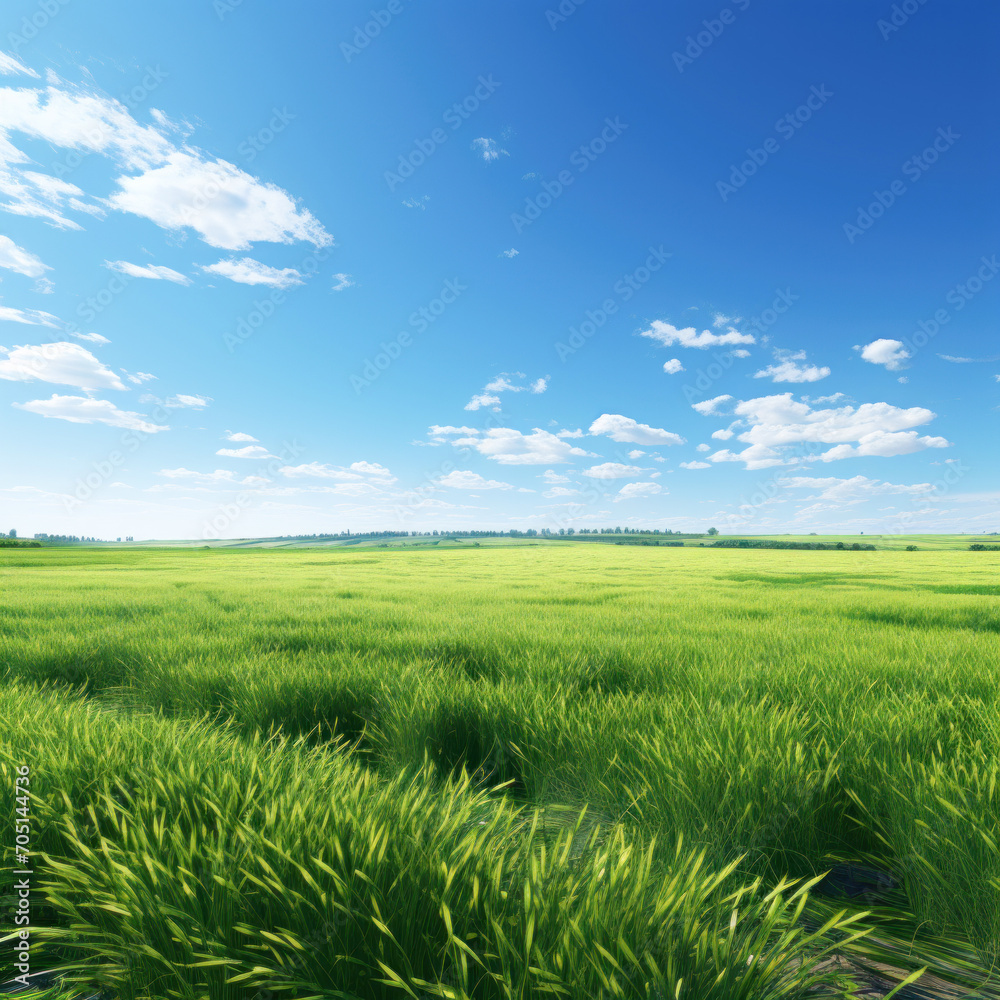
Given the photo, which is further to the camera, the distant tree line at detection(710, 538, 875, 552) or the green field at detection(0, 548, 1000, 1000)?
the distant tree line at detection(710, 538, 875, 552)

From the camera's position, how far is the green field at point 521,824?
1135 mm

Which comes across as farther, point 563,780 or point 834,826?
point 563,780

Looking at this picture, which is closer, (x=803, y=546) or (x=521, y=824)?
(x=521, y=824)

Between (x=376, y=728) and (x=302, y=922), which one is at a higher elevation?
(x=302, y=922)

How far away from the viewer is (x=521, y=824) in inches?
65.7

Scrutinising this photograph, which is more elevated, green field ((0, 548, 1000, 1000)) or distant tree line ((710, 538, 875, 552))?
green field ((0, 548, 1000, 1000))

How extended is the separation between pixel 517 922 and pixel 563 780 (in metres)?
1.35

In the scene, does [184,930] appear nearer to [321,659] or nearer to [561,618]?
[321,659]

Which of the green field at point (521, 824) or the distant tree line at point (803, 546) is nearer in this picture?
the green field at point (521, 824)

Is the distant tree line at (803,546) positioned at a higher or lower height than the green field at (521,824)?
lower

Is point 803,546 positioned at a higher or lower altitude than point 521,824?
lower

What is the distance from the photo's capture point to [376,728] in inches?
120

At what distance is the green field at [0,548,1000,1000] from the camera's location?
3.72ft

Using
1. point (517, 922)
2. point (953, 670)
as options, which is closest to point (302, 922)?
point (517, 922)
